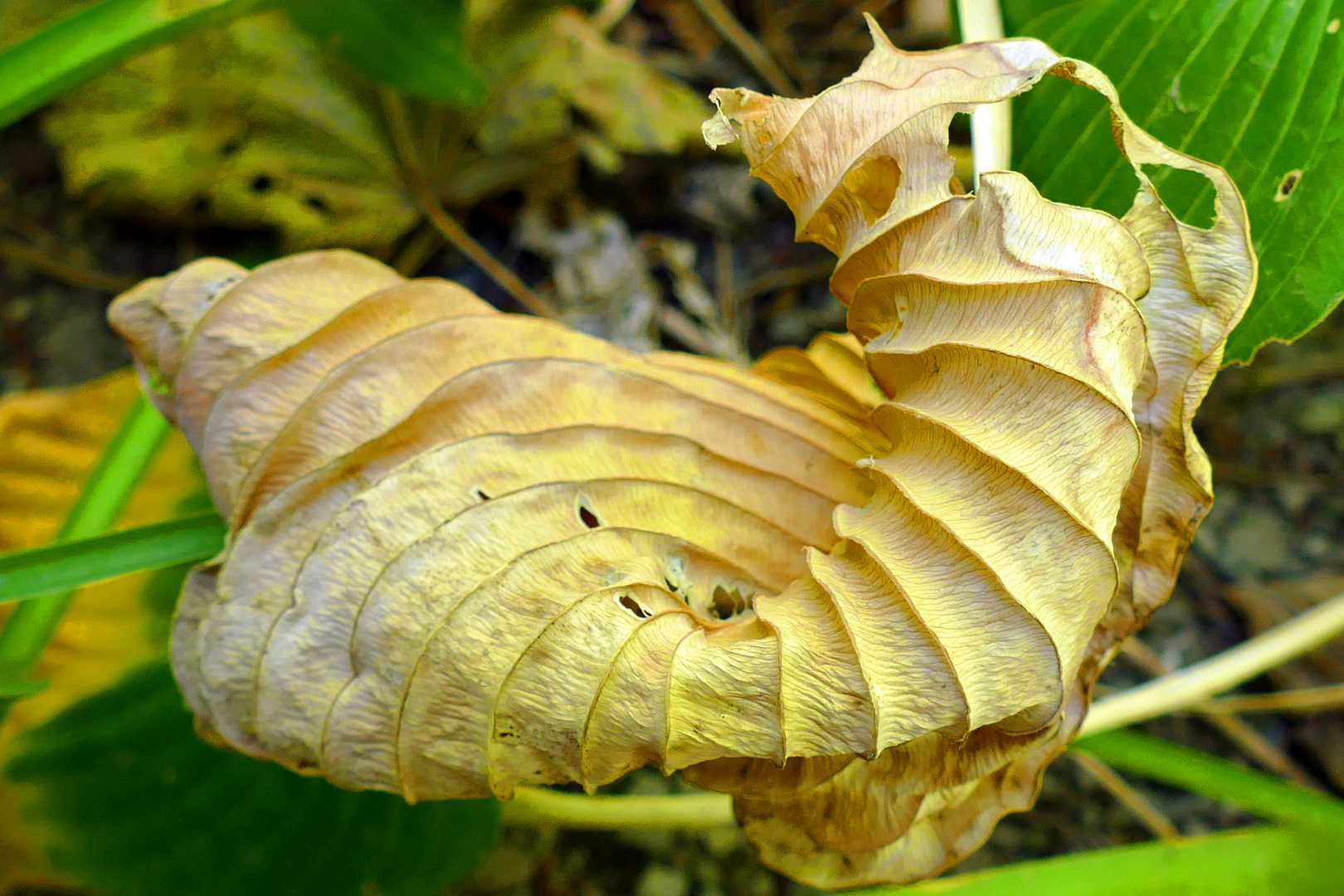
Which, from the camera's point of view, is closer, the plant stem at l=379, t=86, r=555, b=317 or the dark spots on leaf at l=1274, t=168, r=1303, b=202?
the dark spots on leaf at l=1274, t=168, r=1303, b=202

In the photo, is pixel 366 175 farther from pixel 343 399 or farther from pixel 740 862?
pixel 740 862

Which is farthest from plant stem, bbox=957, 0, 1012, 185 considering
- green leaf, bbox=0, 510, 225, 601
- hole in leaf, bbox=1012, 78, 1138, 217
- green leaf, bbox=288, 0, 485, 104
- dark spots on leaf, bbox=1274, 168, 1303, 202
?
green leaf, bbox=0, 510, 225, 601

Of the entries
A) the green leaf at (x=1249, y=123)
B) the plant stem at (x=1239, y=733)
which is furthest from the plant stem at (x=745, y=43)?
the plant stem at (x=1239, y=733)

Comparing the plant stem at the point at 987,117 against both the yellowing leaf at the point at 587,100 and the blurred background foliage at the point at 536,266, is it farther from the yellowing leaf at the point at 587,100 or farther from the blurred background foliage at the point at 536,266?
the yellowing leaf at the point at 587,100

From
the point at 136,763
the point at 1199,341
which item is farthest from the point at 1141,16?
the point at 136,763

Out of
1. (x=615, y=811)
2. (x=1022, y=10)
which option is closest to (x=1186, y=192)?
(x=1022, y=10)

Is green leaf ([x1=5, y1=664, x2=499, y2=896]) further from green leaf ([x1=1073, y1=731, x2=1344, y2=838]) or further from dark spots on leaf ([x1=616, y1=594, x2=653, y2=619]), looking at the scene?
green leaf ([x1=1073, y1=731, x2=1344, y2=838])
